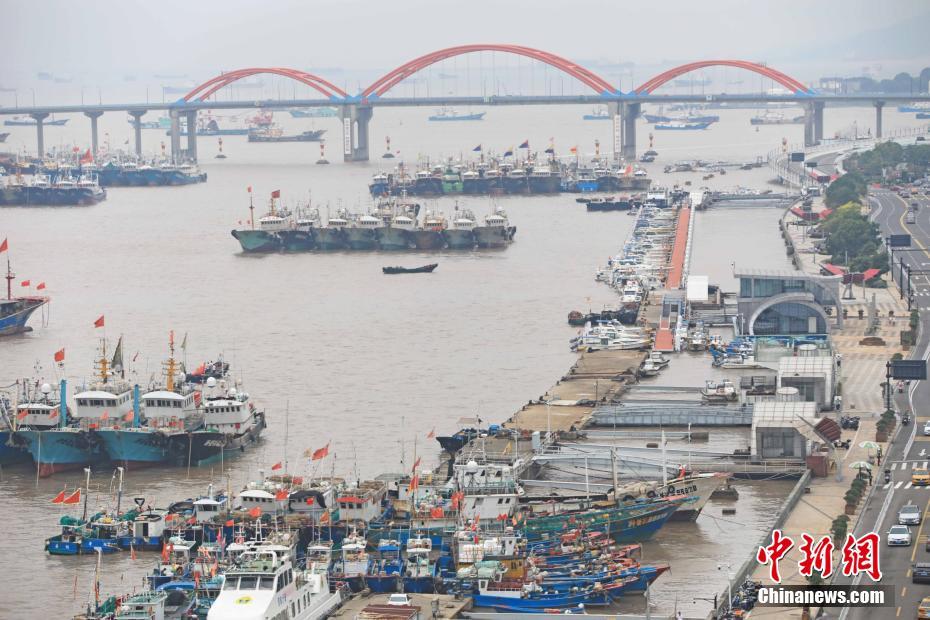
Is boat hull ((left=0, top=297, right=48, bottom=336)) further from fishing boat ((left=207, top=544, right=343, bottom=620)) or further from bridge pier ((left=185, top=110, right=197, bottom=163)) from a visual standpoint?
bridge pier ((left=185, top=110, right=197, bottom=163))

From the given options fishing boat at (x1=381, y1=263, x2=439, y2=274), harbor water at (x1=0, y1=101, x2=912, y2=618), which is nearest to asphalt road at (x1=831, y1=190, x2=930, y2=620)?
harbor water at (x1=0, y1=101, x2=912, y2=618)

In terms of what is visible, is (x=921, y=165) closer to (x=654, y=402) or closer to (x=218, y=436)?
(x=654, y=402)

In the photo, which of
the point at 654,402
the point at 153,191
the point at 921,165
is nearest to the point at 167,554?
the point at 654,402

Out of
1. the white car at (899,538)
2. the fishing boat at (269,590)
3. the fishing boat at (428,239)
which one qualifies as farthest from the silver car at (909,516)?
the fishing boat at (428,239)

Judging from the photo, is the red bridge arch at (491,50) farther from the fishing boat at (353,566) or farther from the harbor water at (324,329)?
the fishing boat at (353,566)

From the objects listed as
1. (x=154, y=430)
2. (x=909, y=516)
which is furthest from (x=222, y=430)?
(x=909, y=516)

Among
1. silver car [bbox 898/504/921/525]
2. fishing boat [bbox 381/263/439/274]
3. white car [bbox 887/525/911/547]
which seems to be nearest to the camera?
white car [bbox 887/525/911/547]
